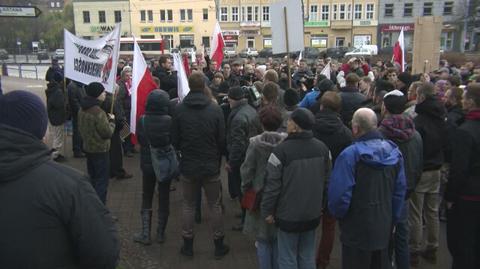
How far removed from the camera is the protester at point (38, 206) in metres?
1.83

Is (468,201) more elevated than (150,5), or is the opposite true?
(150,5)

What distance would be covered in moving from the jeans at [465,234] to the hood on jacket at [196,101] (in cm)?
264

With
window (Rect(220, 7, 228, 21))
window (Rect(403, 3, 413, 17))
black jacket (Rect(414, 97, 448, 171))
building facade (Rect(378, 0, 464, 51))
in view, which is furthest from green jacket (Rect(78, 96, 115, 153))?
window (Rect(220, 7, 228, 21))

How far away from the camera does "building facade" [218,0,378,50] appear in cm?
5843

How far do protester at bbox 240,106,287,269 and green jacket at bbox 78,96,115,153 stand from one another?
2.38 metres

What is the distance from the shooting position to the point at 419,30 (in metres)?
11.2

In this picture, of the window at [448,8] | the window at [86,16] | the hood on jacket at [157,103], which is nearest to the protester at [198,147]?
the hood on jacket at [157,103]

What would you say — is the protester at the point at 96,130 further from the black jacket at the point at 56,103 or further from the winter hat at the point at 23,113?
the winter hat at the point at 23,113

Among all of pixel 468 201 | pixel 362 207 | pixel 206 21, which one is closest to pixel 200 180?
pixel 362 207

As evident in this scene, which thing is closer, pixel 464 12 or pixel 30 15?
pixel 30 15

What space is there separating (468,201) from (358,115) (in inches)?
55.3

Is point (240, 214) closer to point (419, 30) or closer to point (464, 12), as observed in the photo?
point (419, 30)

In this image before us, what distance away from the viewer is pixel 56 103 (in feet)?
27.4

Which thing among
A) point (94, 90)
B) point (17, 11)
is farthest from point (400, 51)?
point (17, 11)
